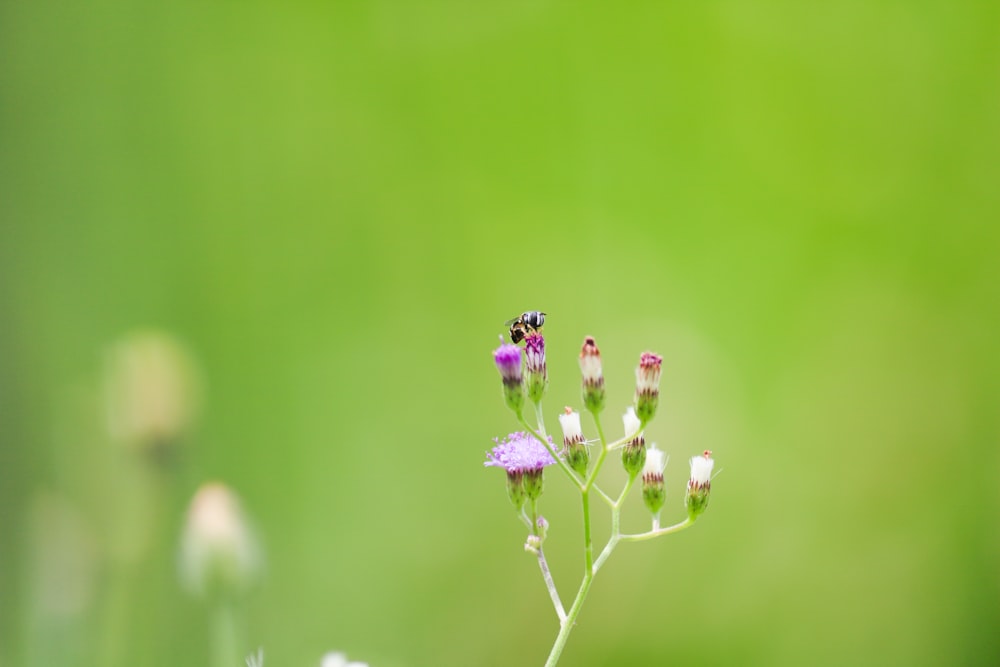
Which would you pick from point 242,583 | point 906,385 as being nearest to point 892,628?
point 906,385

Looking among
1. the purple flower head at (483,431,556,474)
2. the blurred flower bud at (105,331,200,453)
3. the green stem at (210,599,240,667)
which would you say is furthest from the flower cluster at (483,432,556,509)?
the blurred flower bud at (105,331,200,453)

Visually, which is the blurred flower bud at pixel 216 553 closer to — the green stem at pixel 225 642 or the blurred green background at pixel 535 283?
the green stem at pixel 225 642

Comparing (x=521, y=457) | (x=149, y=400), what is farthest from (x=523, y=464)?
(x=149, y=400)

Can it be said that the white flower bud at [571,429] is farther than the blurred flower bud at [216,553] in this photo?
No

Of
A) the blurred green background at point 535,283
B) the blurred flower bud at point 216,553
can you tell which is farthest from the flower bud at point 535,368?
the blurred green background at point 535,283

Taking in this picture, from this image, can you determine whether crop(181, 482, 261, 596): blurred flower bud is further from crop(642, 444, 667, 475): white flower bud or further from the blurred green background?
the blurred green background

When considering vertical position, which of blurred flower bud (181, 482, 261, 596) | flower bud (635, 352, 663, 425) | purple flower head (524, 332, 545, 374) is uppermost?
purple flower head (524, 332, 545, 374)
